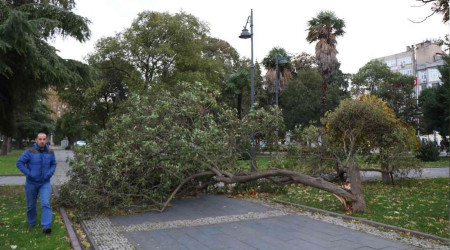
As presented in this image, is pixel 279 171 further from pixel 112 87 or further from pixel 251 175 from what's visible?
pixel 112 87

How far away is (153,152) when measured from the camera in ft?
29.8

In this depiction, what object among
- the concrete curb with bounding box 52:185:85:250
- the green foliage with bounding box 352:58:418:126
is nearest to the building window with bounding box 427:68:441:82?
the green foliage with bounding box 352:58:418:126

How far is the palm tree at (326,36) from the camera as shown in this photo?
86.6 ft

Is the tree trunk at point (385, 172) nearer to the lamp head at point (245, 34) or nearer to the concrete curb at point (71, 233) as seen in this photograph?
the lamp head at point (245, 34)

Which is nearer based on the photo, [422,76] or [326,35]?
[326,35]

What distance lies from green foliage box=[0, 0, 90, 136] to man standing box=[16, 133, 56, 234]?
2750 millimetres

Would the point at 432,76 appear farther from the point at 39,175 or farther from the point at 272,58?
the point at 39,175

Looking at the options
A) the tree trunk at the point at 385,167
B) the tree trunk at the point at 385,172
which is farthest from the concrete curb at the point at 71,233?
the tree trunk at the point at 385,172

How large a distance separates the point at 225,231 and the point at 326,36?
22752 mm

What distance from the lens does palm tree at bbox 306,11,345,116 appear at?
1039 inches

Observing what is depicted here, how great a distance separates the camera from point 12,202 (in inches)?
387

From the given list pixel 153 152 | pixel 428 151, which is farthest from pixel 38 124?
pixel 428 151

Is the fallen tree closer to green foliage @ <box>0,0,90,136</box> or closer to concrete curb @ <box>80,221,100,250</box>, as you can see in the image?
concrete curb @ <box>80,221,100,250</box>

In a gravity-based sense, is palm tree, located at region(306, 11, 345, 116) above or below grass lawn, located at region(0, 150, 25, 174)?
above
